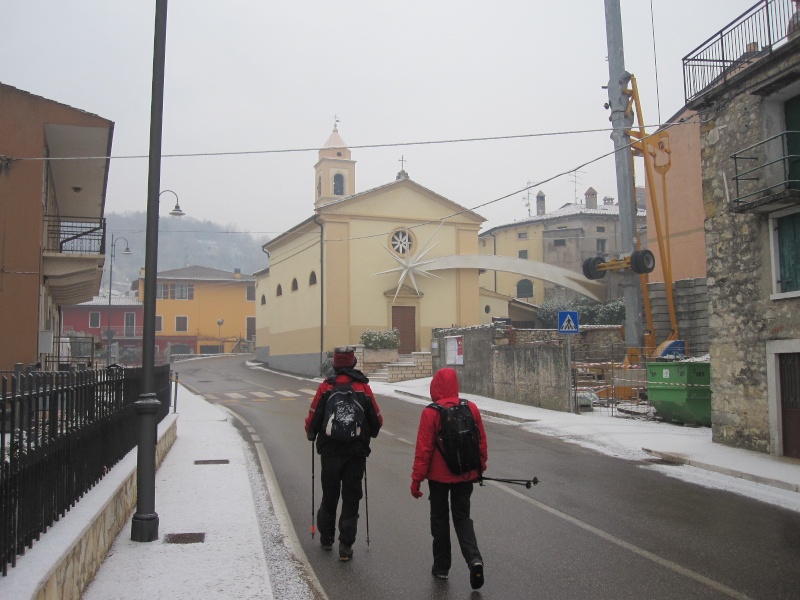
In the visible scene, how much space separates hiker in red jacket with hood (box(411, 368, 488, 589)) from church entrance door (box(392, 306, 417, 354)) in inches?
1308

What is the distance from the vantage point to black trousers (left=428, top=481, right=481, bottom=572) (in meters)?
5.56

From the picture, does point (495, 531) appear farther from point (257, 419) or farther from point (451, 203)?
point (451, 203)

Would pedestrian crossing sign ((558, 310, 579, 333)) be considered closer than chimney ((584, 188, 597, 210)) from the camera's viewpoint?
Yes

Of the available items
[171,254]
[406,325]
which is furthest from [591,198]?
[171,254]

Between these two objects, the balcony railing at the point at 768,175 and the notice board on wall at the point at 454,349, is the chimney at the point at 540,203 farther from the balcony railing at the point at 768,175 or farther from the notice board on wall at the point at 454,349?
the balcony railing at the point at 768,175

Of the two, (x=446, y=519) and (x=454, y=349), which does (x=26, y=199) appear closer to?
(x=454, y=349)

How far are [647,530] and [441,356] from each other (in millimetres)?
21379

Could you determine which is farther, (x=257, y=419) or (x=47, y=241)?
(x=47, y=241)

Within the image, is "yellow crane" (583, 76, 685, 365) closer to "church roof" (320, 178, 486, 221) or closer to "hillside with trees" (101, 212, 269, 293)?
"church roof" (320, 178, 486, 221)

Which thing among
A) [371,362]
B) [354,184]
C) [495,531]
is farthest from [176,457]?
[354,184]

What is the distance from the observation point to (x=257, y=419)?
18328 millimetres

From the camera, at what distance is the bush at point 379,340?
3444 cm

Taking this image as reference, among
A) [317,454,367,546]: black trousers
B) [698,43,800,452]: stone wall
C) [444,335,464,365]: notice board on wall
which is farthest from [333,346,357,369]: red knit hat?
[444,335,464,365]: notice board on wall

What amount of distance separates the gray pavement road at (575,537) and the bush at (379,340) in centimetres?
2216
